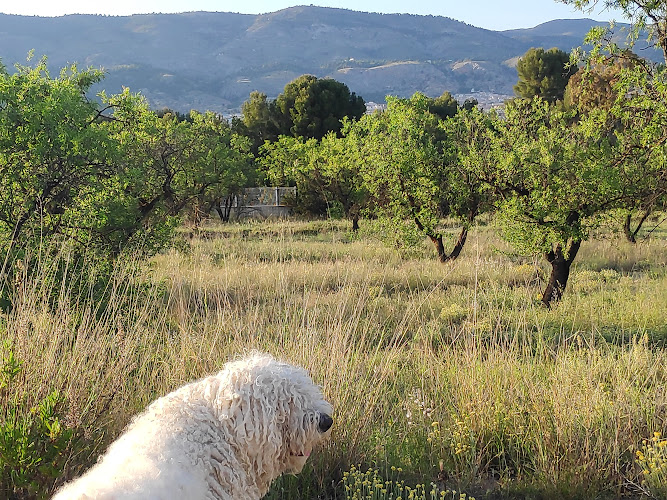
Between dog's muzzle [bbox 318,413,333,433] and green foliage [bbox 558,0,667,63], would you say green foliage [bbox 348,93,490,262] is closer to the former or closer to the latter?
green foliage [bbox 558,0,667,63]

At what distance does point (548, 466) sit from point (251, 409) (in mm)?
2071

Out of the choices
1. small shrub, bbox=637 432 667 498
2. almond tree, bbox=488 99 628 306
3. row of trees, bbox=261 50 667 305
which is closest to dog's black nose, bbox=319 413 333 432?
small shrub, bbox=637 432 667 498

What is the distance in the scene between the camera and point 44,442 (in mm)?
2674

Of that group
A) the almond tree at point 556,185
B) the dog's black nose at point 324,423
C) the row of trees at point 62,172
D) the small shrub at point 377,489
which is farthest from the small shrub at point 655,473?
the almond tree at point 556,185

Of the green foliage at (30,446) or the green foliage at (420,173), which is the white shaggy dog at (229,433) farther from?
the green foliage at (420,173)

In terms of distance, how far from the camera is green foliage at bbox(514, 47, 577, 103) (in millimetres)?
39188

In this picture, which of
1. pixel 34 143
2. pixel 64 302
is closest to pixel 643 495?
pixel 64 302

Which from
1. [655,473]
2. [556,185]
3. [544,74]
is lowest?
[655,473]

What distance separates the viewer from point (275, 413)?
7.07 ft

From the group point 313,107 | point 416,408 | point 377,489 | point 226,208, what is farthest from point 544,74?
point 377,489

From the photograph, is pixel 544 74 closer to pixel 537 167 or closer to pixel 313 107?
pixel 313 107

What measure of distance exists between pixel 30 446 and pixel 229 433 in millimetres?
1014

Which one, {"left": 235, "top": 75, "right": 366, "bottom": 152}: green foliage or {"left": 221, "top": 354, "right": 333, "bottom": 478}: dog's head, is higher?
{"left": 235, "top": 75, "right": 366, "bottom": 152}: green foliage

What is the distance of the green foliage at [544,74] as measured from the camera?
39188 mm
